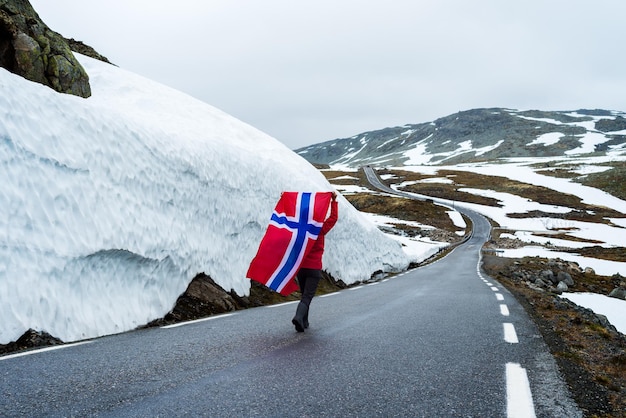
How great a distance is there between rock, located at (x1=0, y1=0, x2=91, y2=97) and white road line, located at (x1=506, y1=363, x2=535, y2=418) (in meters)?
13.9

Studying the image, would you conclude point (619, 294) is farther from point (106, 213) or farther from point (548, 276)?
point (106, 213)

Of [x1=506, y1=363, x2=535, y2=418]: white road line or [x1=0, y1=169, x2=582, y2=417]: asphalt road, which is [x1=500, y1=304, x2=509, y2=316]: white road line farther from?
[x1=506, y1=363, x2=535, y2=418]: white road line

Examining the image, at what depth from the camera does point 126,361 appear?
4820 millimetres

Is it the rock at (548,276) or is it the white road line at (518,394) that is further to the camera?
the rock at (548,276)

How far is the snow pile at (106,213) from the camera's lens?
6.70 metres

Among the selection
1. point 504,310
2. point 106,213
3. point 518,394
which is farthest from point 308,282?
point 504,310

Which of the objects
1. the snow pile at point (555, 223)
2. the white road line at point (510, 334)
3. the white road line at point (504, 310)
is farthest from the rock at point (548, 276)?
the white road line at point (510, 334)

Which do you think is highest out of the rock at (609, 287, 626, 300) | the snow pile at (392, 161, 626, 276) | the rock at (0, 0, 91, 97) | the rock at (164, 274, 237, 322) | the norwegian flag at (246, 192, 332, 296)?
the rock at (0, 0, 91, 97)

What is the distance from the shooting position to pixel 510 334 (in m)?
Result: 6.55

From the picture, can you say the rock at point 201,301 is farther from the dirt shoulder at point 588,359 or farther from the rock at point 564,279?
the rock at point 564,279

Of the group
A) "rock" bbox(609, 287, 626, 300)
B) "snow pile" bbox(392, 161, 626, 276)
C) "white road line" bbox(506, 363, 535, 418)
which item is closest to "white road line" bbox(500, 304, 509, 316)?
"white road line" bbox(506, 363, 535, 418)

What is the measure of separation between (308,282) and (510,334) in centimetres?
319

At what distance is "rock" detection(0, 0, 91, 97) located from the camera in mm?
11914

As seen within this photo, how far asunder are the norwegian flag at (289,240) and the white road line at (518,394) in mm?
3440
